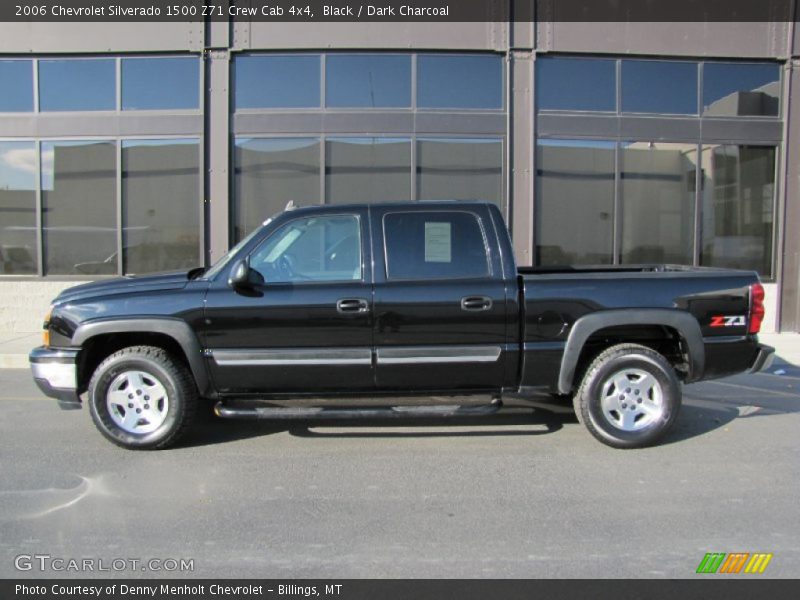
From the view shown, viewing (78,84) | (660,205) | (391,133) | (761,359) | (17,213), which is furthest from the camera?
(17,213)

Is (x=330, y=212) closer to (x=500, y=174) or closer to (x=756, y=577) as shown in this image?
(x=756, y=577)

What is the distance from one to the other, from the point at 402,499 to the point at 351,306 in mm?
1407

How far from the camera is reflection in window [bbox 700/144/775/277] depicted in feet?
34.2

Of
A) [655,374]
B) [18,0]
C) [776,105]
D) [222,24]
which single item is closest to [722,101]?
[776,105]

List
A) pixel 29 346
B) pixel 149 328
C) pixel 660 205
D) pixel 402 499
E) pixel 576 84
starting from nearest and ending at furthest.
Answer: pixel 402 499
pixel 149 328
pixel 29 346
pixel 576 84
pixel 660 205

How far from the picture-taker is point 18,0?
10.2 m

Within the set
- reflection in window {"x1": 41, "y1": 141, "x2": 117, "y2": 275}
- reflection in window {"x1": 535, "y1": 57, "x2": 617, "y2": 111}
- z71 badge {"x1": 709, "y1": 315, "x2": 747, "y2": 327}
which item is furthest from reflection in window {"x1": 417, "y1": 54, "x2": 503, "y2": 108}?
z71 badge {"x1": 709, "y1": 315, "x2": 747, "y2": 327}

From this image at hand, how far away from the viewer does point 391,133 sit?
33.0 feet

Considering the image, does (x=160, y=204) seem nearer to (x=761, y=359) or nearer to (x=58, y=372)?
(x=58, y=372)

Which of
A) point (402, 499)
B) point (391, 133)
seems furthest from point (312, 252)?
point (391, 133)

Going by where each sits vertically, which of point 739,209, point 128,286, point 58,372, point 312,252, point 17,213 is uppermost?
point 739,209

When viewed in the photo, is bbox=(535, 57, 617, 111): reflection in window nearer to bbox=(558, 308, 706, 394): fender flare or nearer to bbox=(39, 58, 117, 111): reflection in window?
bbox=(558, 308, 706, 394): fender flare

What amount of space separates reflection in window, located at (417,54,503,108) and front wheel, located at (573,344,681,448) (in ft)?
22.9

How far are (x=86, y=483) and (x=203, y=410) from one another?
5.25 ft
